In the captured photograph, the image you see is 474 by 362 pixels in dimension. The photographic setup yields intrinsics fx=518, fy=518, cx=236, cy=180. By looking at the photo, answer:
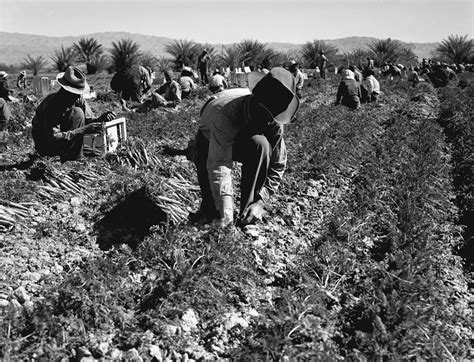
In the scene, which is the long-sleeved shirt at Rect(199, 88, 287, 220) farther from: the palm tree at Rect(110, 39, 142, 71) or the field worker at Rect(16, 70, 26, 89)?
the palm tree at Rect(110, 39, 142, 71)

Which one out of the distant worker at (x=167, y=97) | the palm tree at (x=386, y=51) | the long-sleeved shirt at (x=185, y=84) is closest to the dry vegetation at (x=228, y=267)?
the distant worker at (x=167, y=97)

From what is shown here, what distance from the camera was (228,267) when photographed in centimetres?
336

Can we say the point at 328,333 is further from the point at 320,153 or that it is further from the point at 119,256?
the point at 320,153

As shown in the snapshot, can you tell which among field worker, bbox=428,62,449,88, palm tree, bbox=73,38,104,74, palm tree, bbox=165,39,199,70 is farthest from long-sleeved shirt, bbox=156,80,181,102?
palm tree, bbox=73,38,104,74

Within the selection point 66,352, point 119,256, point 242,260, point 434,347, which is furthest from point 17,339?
point 434,347

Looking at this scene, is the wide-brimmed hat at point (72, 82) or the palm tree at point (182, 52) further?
the palm tree at point (182, 52)

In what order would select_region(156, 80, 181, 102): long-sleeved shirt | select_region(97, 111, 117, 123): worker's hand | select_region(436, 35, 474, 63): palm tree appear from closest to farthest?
1. select_region(97, 111, 117, 123): worker's hand
2. select_region(156, 80, 181, 102): long-sleeved shirt
3. select_region(436, 35, 474, 63): palm tree

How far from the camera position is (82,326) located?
8.79 feet

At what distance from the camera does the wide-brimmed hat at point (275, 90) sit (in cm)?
343

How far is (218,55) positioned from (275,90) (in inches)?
931

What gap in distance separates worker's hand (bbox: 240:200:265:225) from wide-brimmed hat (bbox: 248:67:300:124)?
2.34 ft

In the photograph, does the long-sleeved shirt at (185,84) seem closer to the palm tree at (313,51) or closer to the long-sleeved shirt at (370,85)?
the long-sleeved shirt at (370,85)

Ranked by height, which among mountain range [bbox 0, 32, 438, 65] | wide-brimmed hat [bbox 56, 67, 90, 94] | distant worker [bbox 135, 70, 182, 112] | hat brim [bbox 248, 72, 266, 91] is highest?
hat brim [bbox 248, 72, 266, 91]

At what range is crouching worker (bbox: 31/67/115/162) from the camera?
17.0 ft
